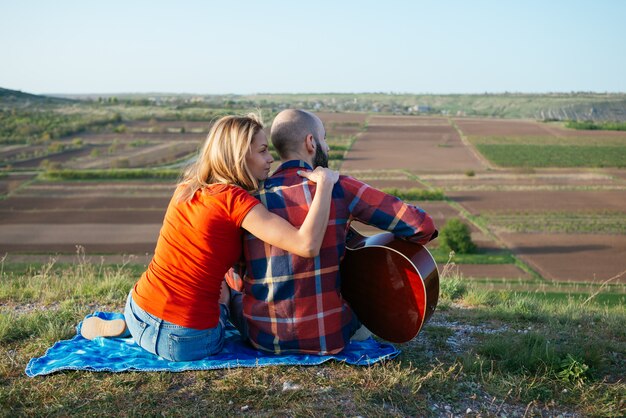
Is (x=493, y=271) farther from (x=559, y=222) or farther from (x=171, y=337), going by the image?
(x=171, y=337)

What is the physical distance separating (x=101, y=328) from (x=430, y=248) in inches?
1169

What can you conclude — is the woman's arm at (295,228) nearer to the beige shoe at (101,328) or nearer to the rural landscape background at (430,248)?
the rural landscape background at (430,248)

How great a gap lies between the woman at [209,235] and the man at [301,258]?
0.13m

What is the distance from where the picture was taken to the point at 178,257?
3.54 metres

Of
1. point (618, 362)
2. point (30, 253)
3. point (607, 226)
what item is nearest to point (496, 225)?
point (607, 226)

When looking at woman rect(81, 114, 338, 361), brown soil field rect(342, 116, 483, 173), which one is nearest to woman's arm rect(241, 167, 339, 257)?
woman rect(81, 114, 338, 361)

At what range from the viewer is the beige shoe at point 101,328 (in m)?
4.12

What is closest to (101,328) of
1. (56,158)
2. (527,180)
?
(527,180)

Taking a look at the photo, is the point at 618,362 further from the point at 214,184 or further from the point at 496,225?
the point at 496,225

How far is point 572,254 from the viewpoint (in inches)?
1205

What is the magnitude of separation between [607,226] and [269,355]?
36443mm

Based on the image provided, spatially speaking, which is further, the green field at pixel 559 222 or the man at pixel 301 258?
the green field at pixel 559 222

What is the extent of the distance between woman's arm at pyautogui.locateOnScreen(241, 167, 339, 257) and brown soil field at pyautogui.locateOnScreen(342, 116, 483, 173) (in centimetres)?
4854

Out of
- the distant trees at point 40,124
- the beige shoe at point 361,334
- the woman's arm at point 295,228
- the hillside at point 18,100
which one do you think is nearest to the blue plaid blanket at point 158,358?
the beige shoe at point 361,334
